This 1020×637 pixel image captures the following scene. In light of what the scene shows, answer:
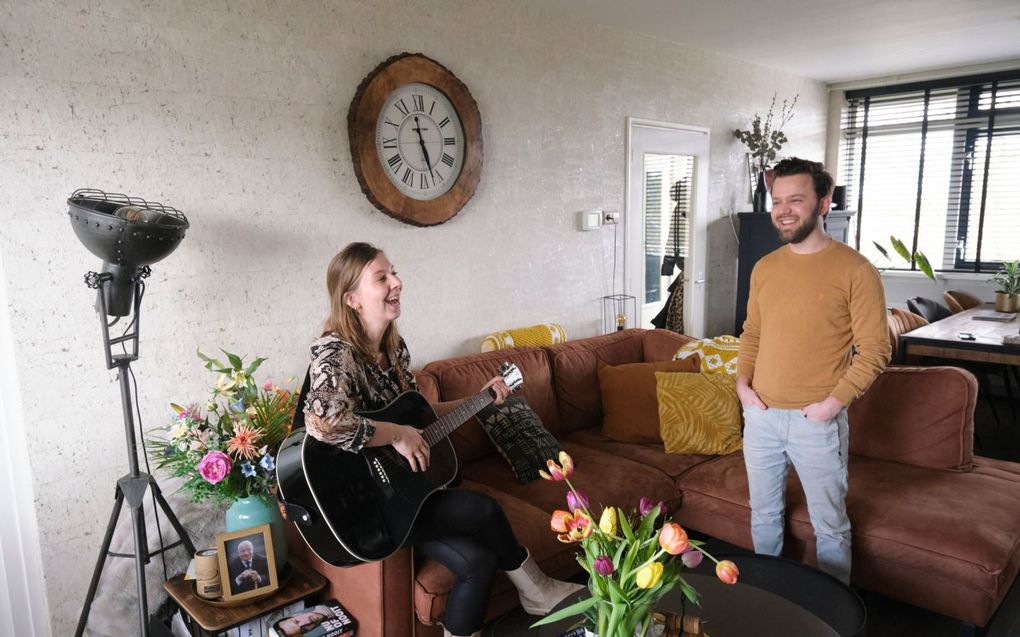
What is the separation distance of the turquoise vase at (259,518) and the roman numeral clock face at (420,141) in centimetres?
146

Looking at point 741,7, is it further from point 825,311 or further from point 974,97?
point 974,97

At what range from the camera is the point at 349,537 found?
1.92m

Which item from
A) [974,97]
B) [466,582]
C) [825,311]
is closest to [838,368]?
[825,311]

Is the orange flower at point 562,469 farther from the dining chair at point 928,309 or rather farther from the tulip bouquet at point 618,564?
the dining chair at point 928,309

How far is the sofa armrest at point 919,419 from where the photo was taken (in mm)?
2748

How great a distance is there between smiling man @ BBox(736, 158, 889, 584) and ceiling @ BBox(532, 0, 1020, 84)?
76.3 inches

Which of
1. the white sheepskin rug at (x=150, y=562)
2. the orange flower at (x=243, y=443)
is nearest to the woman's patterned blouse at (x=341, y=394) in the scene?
the orange flower at (x=243, y=443)

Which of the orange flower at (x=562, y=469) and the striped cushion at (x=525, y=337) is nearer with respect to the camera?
the orange flower at (x=562, y=469)

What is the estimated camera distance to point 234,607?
2109 millimetres

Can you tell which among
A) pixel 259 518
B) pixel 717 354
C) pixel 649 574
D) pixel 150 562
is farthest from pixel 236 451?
pixel 717 354

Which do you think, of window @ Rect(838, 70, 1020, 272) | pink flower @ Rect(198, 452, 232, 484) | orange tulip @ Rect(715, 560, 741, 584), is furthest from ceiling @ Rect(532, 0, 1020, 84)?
orange tulip @ Rect(715, 560, 741, 584)

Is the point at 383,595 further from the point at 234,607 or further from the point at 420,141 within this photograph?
the point at 420,141

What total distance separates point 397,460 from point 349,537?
258 mm

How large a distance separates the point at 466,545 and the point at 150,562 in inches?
47.7
